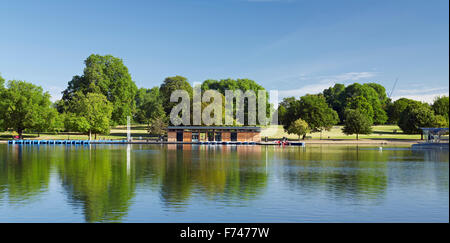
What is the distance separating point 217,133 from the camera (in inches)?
3994

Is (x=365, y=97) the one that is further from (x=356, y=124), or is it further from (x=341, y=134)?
(x=356, y=124)

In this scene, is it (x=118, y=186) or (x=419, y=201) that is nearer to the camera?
(x=419, y=201)

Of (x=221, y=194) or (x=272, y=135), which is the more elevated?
(x=272, y=135)

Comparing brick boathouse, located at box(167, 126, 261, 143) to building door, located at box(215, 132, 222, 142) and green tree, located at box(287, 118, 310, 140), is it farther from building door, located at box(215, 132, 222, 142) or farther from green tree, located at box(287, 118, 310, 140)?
green tree, located at box(287, 118, 310, 140)

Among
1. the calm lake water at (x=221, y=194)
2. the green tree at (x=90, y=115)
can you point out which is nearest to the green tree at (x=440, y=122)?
the calm lake water at (x=221, y=194)

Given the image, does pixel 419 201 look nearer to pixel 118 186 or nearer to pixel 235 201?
pixel 235 201

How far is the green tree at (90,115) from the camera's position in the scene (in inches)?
3937

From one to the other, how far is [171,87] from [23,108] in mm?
37837

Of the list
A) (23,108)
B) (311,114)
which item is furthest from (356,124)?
(23,108)

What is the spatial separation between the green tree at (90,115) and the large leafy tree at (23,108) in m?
6.44

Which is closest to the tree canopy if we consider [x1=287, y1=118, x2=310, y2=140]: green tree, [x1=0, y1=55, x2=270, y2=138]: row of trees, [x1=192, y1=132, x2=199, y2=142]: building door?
[x1=287, y1=118, x2=310, y2=140]: green tree

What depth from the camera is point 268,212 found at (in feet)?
71.3
